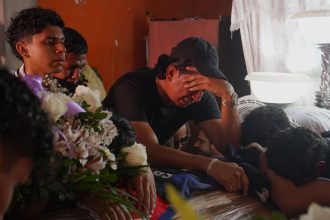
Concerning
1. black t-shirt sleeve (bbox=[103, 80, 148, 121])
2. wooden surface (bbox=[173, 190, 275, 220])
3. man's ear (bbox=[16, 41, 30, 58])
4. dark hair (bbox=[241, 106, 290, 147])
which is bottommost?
wooden surface (bbox=[173, 190, 275, 220])

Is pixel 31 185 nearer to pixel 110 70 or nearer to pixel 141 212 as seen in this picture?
pixel 141 212

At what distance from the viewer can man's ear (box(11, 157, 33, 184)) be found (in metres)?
0.43

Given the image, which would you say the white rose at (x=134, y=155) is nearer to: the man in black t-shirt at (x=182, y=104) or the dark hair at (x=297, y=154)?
the man in black t-shirt at (x=182, y=104)

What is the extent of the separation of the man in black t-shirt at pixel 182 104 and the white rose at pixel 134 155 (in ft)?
0.85

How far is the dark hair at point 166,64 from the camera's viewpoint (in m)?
1.10

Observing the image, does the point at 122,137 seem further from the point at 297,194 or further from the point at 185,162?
the point at 297,194

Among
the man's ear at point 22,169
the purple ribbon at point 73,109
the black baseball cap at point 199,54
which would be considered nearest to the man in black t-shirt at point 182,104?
the black baseball cap at point 199,54

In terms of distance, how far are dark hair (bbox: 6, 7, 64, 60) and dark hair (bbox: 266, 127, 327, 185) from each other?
65 cm

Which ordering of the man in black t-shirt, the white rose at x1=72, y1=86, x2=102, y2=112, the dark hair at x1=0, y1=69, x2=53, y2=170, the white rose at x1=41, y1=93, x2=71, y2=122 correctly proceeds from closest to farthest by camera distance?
1. the dark hair at x1=0, y1=69, x2=53, y2=170
2. the white rose at x1=41, y1=93, x2=71, y2=122
3. the white rose at x1=72, y1=86, x2=102, y2=112
4. the man in black t-shirt

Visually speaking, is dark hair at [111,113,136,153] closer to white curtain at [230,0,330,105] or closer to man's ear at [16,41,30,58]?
man's ear at [16,41,30,58]

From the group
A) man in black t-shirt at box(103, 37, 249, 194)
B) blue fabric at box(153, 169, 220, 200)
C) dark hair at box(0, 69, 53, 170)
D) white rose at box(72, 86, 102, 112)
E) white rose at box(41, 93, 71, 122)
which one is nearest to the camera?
dark hair at box(0, 69, 53, 170)

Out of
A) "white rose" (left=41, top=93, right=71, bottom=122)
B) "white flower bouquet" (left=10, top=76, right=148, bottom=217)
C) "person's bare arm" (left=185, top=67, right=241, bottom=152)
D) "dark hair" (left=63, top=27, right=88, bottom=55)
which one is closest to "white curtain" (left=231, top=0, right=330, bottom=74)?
"person's bare arm" (left=185, top=67, right=241, bottom=152)

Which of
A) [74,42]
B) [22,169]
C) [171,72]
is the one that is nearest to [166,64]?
[171,72]

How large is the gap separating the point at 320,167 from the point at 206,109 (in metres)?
0.33
